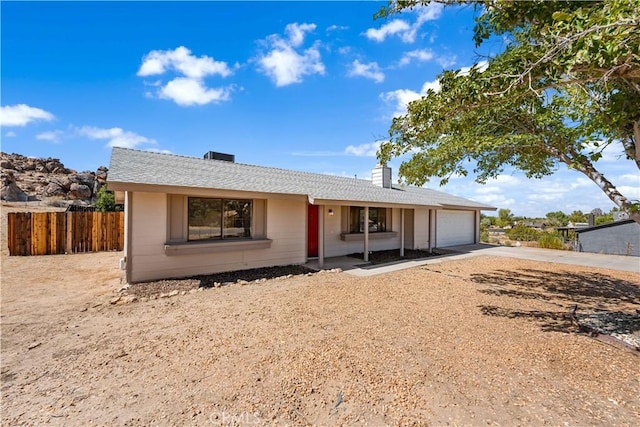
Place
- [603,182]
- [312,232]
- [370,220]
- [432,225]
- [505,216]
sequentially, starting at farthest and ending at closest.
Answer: [505,216] < [432,225] < [370,220] < [312,232] < [603,182]

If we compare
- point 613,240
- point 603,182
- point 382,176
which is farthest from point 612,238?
point 603,182

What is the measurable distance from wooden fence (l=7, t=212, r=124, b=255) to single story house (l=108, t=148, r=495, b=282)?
7.96ft

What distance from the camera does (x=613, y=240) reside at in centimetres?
1727

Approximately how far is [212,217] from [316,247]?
14.3 ft

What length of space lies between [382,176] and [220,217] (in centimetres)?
1044

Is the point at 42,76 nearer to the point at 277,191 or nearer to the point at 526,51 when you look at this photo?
the point at 277,191

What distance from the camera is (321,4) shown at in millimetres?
8008

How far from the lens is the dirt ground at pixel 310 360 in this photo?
2.67 meters

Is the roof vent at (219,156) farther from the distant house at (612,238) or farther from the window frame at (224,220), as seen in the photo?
the distant house at (612,238)

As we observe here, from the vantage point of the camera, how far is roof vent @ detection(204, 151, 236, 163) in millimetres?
12664

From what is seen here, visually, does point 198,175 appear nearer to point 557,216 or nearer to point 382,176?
point 382,176

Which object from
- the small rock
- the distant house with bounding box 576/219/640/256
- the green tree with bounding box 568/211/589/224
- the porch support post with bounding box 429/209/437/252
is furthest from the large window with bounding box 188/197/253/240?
the green tree with bounding box 568/211/589/224

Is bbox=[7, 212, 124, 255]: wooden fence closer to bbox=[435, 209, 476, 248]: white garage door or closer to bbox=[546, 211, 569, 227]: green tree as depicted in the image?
bbox=[435, 209, 476, 248]: white garage door

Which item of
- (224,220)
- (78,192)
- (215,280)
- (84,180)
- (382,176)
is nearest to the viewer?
(215,280)
